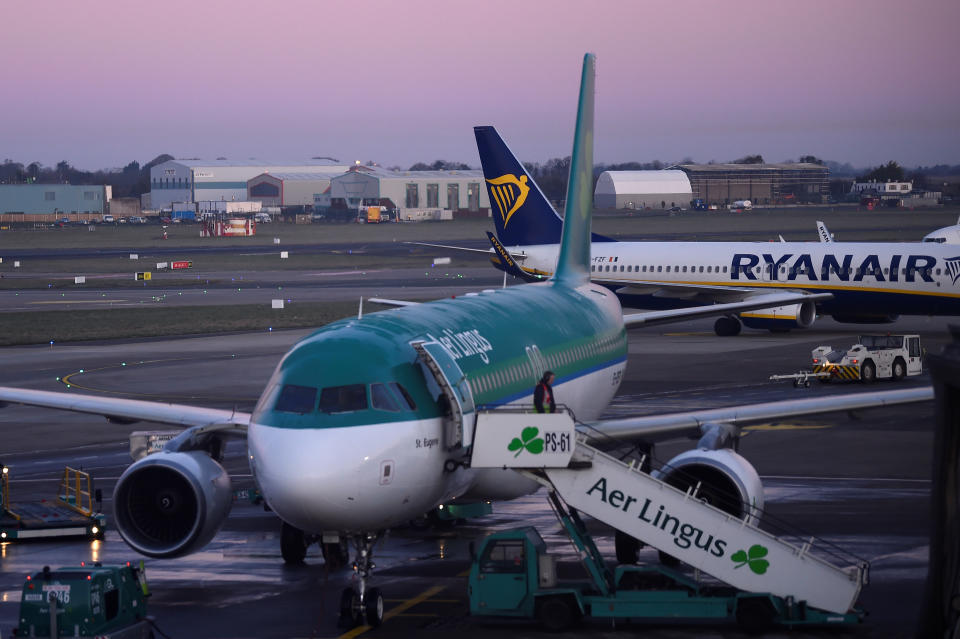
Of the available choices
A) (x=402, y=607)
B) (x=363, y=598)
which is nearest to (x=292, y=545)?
(x=402, y=607)

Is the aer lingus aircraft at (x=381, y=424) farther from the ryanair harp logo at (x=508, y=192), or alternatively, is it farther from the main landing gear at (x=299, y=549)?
the ryanair harp logo at (x=508, y=192)

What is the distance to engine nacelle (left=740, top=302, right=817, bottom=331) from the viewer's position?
198 feet

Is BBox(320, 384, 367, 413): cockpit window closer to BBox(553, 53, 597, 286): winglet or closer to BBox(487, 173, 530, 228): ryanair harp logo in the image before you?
BBox(553, 53, 597, 286): winglet

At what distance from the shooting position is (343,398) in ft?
59.7

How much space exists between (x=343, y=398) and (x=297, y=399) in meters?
0.67

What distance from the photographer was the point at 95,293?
9012cm

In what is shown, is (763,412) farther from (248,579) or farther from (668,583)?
(248,579)

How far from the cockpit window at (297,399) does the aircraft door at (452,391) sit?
220cm

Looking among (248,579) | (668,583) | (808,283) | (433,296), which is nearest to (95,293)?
(433,296)

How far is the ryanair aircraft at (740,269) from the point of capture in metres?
59.2


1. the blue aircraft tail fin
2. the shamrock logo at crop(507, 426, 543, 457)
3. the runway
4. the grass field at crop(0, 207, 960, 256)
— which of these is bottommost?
the runway

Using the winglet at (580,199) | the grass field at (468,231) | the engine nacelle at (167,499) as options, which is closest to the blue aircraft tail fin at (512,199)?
the winglet at (580,199)

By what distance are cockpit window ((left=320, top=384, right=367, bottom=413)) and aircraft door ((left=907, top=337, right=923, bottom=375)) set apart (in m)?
34.9

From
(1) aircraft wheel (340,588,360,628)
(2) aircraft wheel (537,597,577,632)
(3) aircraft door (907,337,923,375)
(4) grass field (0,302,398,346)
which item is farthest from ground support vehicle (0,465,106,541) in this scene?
(4) grass field (0,302,398,346)
